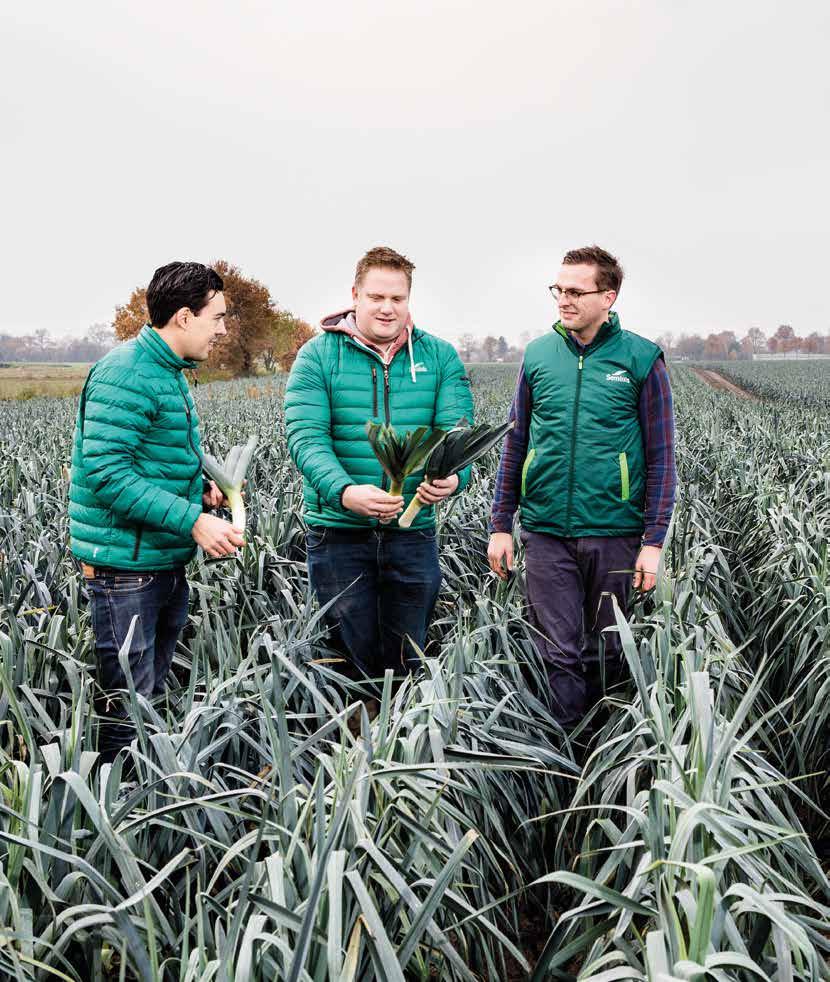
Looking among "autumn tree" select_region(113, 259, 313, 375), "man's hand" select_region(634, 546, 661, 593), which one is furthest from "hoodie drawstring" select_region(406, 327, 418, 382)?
"autumn tree" select_region(113, 259, 313, 375)

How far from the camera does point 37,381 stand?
3938cm

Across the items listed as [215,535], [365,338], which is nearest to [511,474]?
[365,338]

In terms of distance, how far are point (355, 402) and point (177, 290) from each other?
65cm

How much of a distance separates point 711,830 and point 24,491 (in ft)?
12.7

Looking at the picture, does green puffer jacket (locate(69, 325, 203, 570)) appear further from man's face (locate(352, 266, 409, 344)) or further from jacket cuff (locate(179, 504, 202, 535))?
Result: man's face (locate(352, 266, 409, 344))

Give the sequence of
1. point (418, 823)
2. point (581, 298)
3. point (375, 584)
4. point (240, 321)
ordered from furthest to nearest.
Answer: point (240, 321), point (375, 584), point (581, 298), point (418, 823)

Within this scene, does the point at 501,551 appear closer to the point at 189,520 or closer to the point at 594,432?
the point at 594,432

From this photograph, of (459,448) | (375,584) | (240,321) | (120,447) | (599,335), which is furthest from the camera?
(240,321)

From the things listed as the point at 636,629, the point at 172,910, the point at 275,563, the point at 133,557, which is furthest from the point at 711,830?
the point at 275,563

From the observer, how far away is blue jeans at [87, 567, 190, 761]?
2123 millimetres

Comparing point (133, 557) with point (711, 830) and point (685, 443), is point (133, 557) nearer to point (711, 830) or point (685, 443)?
point (711, 830)

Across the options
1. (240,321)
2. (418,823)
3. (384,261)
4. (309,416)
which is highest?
(240,321)

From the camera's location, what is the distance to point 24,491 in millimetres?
4203

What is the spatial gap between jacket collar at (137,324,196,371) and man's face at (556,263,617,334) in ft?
3.74
